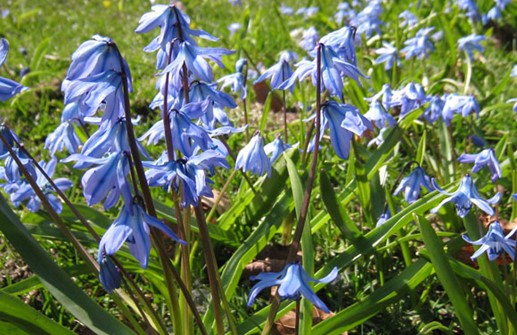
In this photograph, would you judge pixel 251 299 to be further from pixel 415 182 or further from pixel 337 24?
pixel 337 24

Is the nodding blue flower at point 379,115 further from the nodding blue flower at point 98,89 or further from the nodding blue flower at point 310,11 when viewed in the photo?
the nodding blue flower at point 310,11

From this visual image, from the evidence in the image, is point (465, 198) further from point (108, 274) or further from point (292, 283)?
point (108, 274)

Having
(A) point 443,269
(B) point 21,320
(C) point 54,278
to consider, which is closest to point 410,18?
(A) point 443,269

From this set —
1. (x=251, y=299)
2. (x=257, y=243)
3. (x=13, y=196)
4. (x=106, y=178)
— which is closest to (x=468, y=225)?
(x=257, y=243)

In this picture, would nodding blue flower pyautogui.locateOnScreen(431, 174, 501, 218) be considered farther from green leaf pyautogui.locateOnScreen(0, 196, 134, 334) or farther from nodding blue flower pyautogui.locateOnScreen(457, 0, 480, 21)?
nodding blue flower pyautogui.locateOnScreen(457, 0, 480, 21)

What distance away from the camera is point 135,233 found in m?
1.26

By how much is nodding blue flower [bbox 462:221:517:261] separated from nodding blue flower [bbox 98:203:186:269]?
0.84m

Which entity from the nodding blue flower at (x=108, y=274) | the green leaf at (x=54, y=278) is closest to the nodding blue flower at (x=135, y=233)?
the nodding blue flower at (x=108, y=274)

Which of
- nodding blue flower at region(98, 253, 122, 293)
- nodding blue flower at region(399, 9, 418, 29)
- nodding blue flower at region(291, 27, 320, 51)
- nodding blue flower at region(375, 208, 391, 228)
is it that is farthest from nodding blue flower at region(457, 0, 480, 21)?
nodding blue flower at region(98, 253, 122, 293)

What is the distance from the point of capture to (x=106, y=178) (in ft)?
4.17

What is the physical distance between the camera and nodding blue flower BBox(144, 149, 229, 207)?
140cm

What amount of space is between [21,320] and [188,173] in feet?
1.65

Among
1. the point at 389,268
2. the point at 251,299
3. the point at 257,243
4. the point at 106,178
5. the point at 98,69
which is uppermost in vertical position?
the point at 98,69

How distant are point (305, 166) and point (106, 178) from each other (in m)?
1.14
